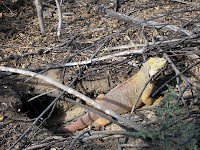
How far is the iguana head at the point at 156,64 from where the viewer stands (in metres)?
4.44

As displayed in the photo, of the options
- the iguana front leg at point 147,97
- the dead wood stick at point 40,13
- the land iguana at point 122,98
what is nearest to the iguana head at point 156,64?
the land iguana at point 122,98

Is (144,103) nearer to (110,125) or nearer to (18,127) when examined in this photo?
(110,125)

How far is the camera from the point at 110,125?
5156mm

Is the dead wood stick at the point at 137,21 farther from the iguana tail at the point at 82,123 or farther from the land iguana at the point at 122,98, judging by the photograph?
the iguana tail at the point at 82,123

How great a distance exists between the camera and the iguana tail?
198 inches

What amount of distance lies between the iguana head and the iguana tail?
1729 mm

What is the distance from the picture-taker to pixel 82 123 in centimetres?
513

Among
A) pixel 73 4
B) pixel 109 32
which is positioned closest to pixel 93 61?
pixel 109 32

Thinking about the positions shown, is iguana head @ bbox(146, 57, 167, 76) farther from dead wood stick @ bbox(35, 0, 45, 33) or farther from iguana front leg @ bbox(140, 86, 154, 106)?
dead wood stick @ bbox(35, 0, 45, 33)

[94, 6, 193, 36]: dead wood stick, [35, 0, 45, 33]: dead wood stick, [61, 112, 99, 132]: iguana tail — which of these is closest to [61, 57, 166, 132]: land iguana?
[61, 112, 99, 132]: iguana tail

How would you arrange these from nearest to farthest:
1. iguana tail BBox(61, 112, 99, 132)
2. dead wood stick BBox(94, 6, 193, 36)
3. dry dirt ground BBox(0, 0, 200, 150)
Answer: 1. dry dirt ground BBox(0, 0, 200, 150)
2. iguana tail BBox(61, 112, 99, 132)
3. dead wood stick BBox(94, 6, 193, 36)

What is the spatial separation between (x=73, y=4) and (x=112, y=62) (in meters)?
2.78

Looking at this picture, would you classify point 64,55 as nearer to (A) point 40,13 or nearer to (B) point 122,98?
(A) point 40,13

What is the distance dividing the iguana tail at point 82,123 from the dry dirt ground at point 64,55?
154 millimetres
